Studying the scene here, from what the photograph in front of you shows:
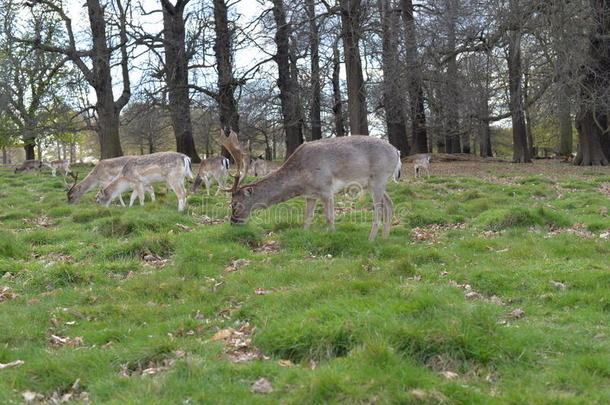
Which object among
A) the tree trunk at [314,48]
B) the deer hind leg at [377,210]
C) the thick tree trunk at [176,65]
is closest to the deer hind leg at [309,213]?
the deer hind leg at [377,210]

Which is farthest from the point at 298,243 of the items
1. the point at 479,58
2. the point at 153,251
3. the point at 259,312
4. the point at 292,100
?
the point at 479,58

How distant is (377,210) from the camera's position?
10820 millimetres

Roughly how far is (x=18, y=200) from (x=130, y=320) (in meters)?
12.2

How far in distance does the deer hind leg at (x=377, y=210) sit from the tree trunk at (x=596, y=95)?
1342cm

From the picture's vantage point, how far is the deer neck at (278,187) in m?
11.1

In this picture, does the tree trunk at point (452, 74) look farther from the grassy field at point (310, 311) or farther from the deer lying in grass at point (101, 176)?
the deer lying in grass at point (101, 176)

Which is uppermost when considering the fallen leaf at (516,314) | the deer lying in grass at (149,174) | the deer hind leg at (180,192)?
the deer lying in grass at (149,174)

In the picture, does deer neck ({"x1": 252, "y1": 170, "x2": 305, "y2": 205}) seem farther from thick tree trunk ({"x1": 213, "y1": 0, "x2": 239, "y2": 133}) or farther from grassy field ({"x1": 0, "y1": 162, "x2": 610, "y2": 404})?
thick tree trunk ({"x1": 213, "y1": 0, "x2": 239, "y2": 133})

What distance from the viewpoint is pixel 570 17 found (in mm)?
18609

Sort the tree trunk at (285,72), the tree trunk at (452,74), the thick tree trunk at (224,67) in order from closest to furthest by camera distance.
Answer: the tree trunk at (452,74) → the tree trunk at (285,72) → the thick tree trunk at (224,67)

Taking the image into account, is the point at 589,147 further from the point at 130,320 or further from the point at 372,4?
the point at 130,320

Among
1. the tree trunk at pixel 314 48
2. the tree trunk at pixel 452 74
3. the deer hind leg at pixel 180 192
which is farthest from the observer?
the tree trunk at pixel 314 48

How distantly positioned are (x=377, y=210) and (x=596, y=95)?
15223 mm

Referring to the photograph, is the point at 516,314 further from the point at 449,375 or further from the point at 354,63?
the point at 354,63
